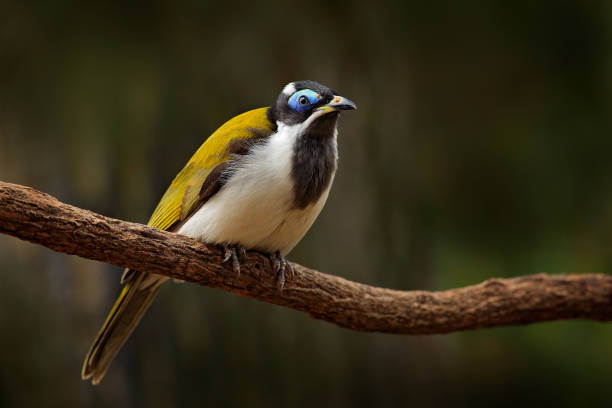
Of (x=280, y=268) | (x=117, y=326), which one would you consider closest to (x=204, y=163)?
(x=280, y=268)

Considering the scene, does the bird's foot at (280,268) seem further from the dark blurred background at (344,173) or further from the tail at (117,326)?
the dark blurred background at (344,173)

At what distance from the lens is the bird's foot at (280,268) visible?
283 centimetres

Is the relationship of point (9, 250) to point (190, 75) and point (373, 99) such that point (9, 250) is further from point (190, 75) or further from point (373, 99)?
point (373, 99)

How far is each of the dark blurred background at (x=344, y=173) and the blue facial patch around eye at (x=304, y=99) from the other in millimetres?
1857

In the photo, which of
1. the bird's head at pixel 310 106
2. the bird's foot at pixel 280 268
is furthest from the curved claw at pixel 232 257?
the bird's head at pixel 310 106

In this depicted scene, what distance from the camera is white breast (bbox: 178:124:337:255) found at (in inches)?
105

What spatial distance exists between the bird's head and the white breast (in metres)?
0.06

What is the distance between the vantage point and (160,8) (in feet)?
14.8

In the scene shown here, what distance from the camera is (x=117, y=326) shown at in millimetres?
3145

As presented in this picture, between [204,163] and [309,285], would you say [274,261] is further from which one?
[204,163]

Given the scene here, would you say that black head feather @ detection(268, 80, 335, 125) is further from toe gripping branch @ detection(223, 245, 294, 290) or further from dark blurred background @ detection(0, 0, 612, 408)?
dark blurred background @ detection(0, 0, 612, 408)

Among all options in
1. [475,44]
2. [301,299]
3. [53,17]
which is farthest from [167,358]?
[475,44]

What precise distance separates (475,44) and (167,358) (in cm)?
412

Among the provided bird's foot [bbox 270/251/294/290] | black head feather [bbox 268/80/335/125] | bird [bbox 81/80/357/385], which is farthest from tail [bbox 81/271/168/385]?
black head feather [bbox 268/80/335/125]
